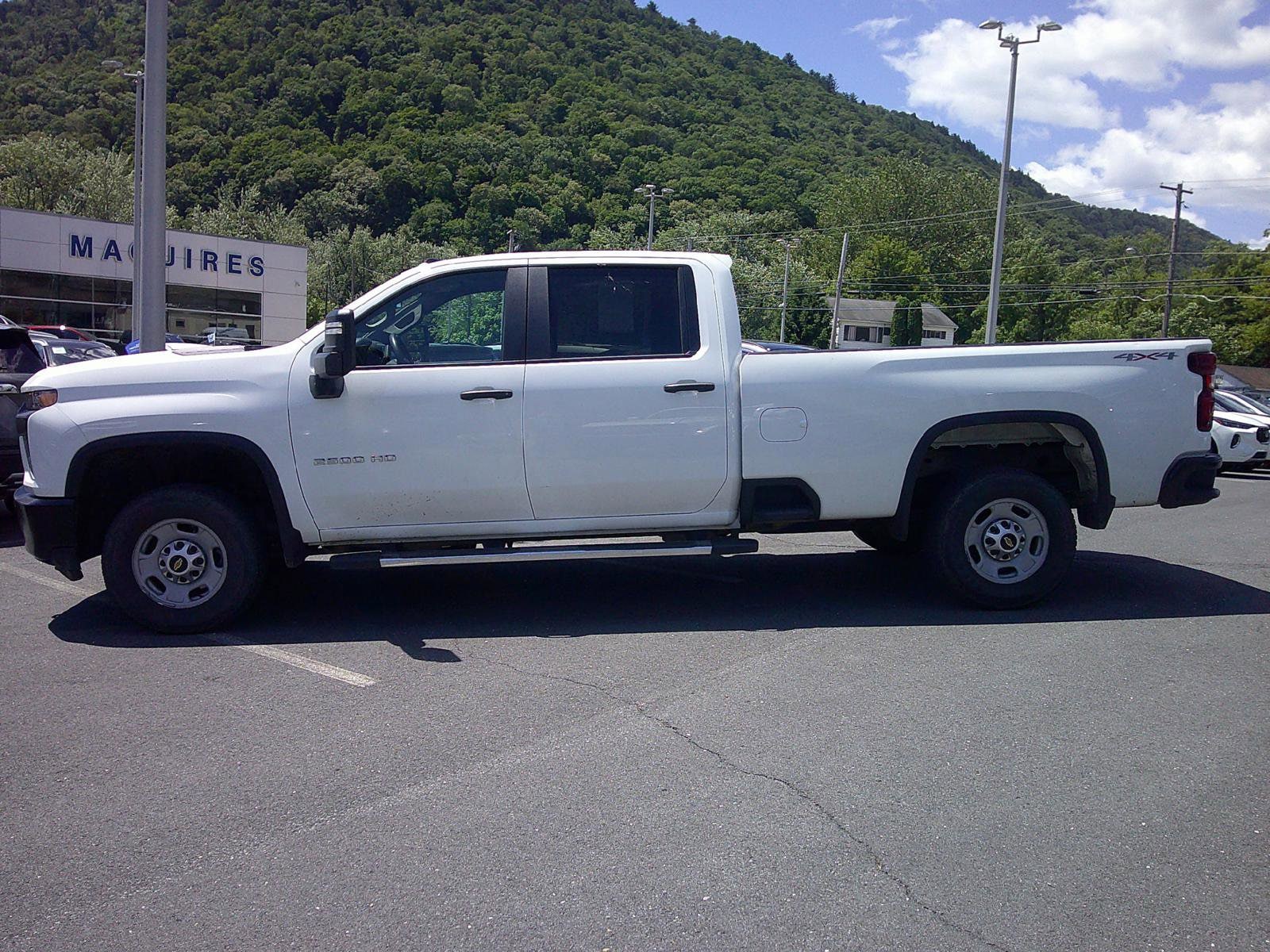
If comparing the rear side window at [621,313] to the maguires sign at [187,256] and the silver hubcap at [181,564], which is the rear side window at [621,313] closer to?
the silver hubcap at [181,564]

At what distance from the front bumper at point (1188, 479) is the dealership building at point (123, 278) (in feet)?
119

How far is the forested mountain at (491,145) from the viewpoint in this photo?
58.2 meters

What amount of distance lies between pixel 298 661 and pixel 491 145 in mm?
57282

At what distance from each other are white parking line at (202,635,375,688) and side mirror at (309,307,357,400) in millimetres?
1457

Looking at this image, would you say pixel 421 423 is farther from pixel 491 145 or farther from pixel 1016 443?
pixel 491 145

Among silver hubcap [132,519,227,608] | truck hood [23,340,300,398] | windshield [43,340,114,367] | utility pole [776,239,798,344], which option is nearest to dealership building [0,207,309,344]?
windshield [43,340,114,367]

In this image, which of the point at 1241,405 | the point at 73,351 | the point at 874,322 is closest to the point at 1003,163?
the point at 1241,405

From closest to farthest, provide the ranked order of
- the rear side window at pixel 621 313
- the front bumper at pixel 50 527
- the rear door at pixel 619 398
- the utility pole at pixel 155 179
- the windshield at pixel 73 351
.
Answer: the front bumper at pixel 50 527
the rear door at pixel 619 398
the rear side window at pixel 621 313
the utility pole at pixel 155 179
the windshield at pixel 73 351

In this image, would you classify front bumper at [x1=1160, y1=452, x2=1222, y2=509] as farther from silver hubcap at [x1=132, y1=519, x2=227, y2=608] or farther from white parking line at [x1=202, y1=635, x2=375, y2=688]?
silver hubcap at [x1=132, y1=519, x2=227, y2=608]

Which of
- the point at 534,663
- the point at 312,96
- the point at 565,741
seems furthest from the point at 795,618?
the point at 312,96

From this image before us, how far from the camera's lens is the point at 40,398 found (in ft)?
20.2

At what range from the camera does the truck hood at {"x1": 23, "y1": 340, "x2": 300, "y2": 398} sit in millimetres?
6102

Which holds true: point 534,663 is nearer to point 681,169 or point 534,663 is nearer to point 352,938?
point 352,938

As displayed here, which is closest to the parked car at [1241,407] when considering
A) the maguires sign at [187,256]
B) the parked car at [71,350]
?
the parked car at [71,350]
